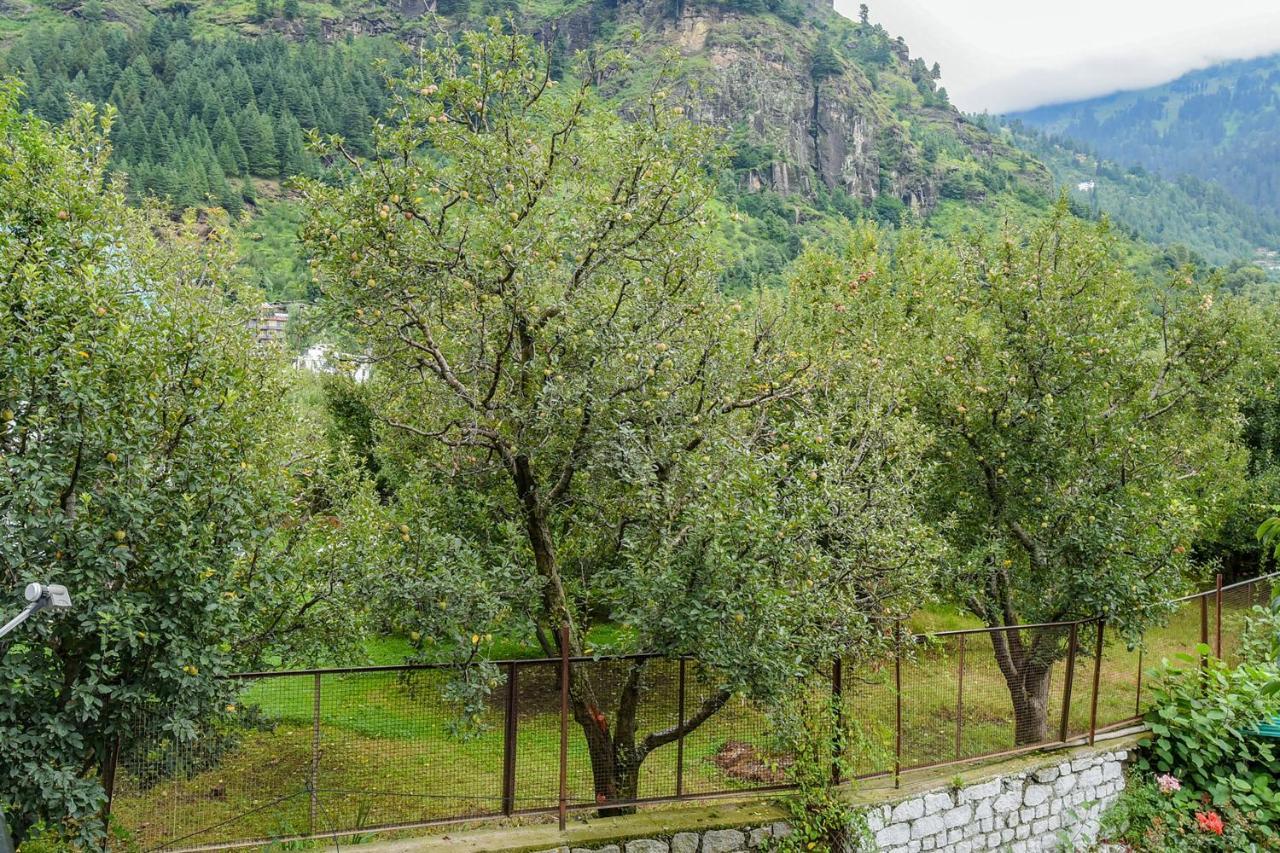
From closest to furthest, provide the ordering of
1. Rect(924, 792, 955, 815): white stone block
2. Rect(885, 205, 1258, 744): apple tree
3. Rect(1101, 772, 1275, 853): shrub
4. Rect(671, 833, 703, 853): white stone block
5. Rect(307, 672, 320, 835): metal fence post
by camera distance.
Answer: Rect(307, 672, 320, 835): metal fence post → Rect(671, 833, 703, 853): white stone block → Rect(924, 792, 955, 815): white stone block → Rect(1101, 772, 1275, 853): shrub → Rect(885, 205, 1258, 744): apple tree

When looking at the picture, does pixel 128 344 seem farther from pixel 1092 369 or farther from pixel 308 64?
pixel 308 64

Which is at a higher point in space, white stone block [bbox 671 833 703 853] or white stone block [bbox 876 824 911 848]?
white stone block [bbox 671 833 703 853]

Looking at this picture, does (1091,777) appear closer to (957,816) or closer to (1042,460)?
(957,816)

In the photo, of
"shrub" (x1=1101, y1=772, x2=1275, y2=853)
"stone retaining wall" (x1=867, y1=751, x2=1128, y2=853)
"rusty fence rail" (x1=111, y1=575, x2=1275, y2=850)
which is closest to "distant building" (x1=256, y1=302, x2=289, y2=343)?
"rusty fence rail" (x1=111, y1=575, x2=1275, y2=850)

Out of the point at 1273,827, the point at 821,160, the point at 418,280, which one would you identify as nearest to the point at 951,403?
the point at 1273,827

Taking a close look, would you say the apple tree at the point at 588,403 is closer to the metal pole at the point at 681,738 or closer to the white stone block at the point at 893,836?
the metal pole at the point at 681,738

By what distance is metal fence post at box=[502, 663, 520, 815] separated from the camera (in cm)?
773

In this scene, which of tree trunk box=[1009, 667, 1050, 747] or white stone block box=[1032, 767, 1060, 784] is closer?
white stone block box=[1032, 767, 1060, 784]

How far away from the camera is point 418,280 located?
26.8ft

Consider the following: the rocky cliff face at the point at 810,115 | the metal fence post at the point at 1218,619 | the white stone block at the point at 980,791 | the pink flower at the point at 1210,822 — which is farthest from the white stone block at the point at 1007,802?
the rocky cliff face at the point at 810,115

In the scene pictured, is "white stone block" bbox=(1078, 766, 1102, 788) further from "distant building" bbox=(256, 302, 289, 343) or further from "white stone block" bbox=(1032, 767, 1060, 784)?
"distant building" bbox=(256, 302, 289, 343)

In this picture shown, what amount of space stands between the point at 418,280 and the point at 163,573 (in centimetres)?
349

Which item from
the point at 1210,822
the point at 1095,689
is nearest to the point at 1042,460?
the point at 1095,689

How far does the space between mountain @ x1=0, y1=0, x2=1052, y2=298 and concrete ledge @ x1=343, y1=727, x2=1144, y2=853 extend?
180 ft
